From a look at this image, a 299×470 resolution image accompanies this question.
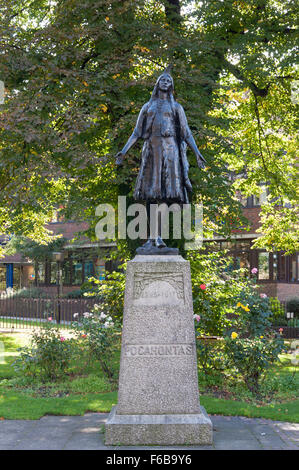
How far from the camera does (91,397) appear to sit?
30.4 feet

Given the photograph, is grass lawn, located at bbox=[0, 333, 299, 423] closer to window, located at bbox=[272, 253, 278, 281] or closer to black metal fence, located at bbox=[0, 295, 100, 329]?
black metal fence, located at bbox=[0, 295, 100, 329]

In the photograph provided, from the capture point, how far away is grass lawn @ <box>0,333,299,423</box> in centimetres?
798

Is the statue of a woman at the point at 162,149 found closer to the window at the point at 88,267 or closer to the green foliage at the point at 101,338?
the green foliage at the point at 101,338

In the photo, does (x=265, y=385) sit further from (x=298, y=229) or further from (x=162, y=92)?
(x=298, y=229)

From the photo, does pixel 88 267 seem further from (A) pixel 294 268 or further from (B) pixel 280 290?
(A) pixel 294 268

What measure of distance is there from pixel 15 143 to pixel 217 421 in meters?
8.62

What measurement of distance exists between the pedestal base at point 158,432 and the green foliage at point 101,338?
4.50 meters

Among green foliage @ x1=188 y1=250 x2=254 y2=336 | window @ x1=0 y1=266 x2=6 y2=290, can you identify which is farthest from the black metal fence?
window @ x1=0 y1=266 x2=6 y2=290

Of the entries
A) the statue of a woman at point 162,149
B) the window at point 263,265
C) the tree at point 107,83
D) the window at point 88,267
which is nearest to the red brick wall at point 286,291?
the window at point 263,265

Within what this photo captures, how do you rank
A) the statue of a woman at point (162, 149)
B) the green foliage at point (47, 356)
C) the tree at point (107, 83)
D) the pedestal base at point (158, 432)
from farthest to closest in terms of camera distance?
1. the tree at point (107, 83)
2. the green foliage at point (47, 356)
3. the statue of a woman at point (162, 149)
4. the pedestal base at point (158, 432)

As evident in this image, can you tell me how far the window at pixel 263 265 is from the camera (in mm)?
27125

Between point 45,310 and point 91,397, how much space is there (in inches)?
604

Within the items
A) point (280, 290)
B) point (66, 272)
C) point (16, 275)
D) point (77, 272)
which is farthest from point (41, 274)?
point (280, 290)

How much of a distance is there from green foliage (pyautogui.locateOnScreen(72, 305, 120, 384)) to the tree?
3310 mm
